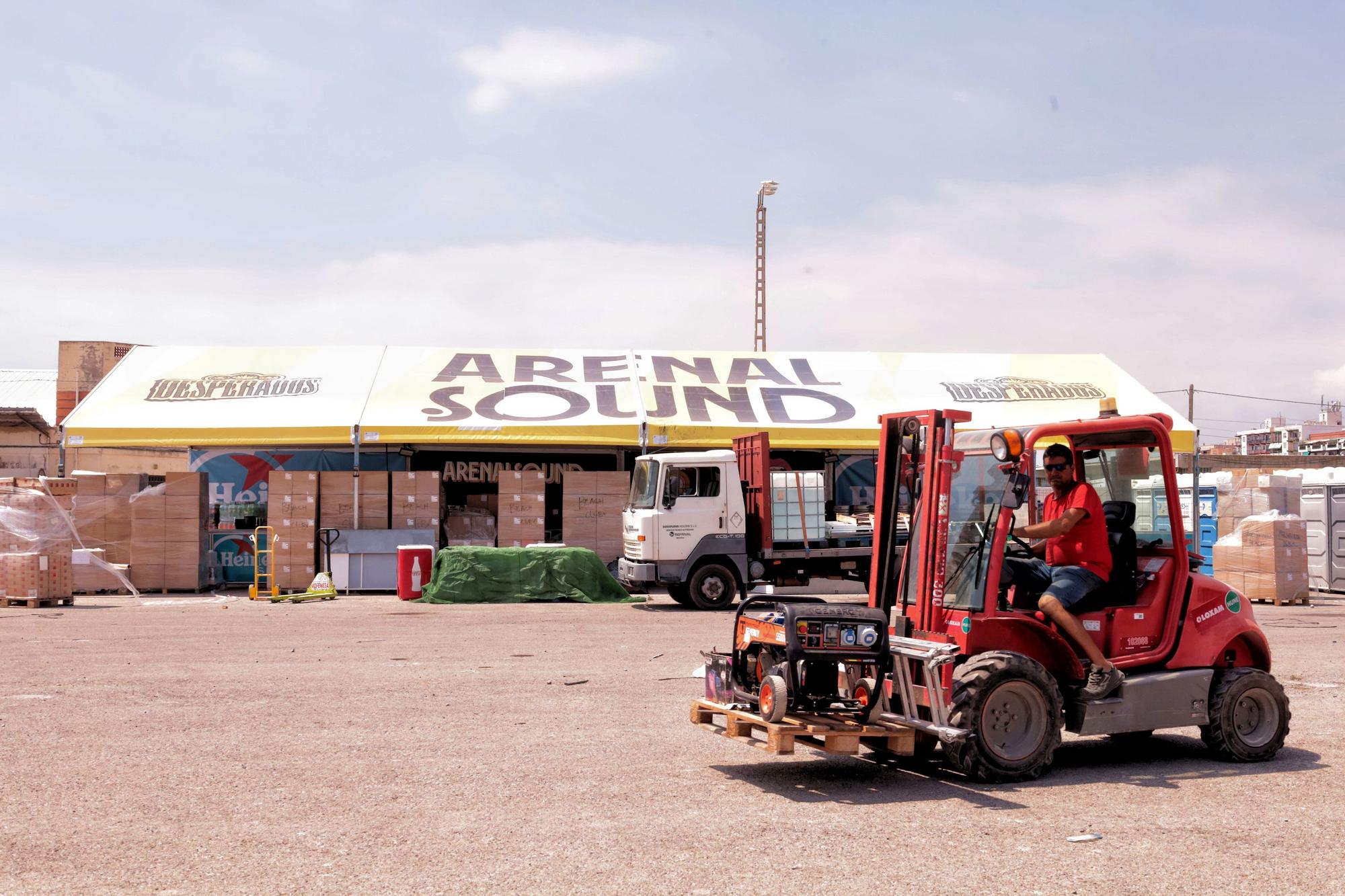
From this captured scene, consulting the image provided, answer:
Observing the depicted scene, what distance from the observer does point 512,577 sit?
2214 centimetres

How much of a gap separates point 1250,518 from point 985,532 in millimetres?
18200

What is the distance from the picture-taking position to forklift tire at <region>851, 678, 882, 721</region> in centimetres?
733

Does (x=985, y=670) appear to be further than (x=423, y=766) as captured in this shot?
No

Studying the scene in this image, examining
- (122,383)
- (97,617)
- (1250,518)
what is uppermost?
(122,383)

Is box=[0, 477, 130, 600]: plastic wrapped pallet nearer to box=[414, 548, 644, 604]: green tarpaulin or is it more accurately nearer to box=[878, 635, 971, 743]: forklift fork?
box=[414, 548, 644, 604]: green tarpaulin

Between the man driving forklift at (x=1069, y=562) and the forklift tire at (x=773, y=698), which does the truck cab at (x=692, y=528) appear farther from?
the forklift tire at (x=773, y=698)

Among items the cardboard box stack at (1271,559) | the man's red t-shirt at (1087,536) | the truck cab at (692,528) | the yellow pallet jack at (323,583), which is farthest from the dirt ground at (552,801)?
the cardboard box stack at (1271,559)

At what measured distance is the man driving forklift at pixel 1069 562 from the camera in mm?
7520

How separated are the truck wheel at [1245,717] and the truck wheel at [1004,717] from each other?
1.28 m

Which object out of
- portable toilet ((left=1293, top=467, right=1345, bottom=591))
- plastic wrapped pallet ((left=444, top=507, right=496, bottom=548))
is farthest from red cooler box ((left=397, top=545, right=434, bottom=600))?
portable toilet ((left=1293, top=467, right=1345, bottom=591))

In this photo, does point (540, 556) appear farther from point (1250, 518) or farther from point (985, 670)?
point (985, 670)

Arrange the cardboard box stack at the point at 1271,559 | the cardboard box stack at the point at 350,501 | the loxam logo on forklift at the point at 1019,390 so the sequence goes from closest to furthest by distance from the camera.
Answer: the cardboard box stack at the point at 1271,559
the cardboard box stack at the point at 350,501
the loxam logo on forklift at the point at 1019,390

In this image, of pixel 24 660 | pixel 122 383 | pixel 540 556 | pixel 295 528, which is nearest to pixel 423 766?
pixel 24 660

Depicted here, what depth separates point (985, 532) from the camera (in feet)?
24.6
